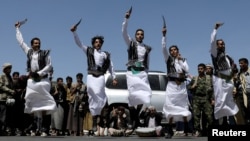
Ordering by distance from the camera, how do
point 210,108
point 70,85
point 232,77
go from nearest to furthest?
point 232,77
point 210,108
point 70,85

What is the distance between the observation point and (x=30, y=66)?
30.5 feet

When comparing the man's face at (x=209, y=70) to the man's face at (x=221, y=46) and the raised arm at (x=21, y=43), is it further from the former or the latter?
the raised arm at (x=21, y=43)

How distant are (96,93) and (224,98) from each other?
264cm

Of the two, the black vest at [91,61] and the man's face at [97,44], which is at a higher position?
the man's face at [97,44]

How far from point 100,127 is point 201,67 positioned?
126 inches

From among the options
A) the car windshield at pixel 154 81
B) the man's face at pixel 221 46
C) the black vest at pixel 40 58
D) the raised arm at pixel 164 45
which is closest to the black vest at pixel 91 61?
the black vest at pixel 40 58

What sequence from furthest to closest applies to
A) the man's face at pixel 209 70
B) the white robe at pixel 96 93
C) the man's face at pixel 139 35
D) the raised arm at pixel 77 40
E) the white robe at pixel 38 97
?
1. the man's face at pixel 209 70
2. the man's face at pixel 139 35
3. the white robe at pixel 38 97
4. the white robe at pixel 96 93
5. the raised arm at pixel 77 40

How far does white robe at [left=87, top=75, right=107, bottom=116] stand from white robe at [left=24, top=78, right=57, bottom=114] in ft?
2.84

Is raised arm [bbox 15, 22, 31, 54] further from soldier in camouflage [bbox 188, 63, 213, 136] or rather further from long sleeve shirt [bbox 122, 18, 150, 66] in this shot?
soldier in camouflage [bbox 188, 63, 213, 136]

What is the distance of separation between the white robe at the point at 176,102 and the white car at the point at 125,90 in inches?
153

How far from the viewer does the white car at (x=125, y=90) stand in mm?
13109

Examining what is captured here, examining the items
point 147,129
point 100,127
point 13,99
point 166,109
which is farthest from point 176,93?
point 13,99

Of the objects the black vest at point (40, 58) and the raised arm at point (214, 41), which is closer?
the raised arm at point (214, 41)

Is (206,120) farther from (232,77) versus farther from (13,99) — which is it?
(13,99)
